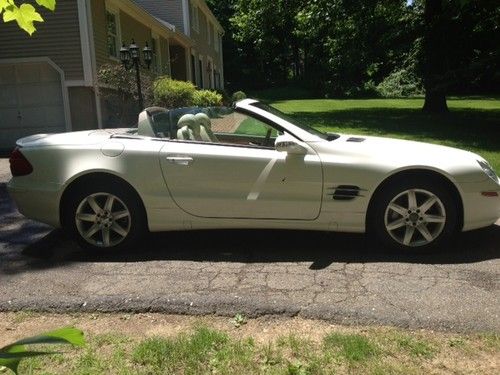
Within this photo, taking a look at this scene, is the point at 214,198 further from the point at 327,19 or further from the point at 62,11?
the point at 327,19

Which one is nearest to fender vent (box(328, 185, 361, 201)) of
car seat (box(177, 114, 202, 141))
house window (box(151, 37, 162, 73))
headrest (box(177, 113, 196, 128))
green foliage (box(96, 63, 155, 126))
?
car seat (box(177, 114, 202, 141))

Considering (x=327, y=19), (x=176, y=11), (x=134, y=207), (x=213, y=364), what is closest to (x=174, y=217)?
(x=134, y=207)

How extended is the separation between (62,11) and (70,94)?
7.07 feet

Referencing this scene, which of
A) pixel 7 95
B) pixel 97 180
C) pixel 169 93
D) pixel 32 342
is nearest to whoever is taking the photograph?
pixel 32 342

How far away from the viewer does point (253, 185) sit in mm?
4609

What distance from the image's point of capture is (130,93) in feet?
52.0

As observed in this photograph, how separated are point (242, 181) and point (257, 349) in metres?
1.86

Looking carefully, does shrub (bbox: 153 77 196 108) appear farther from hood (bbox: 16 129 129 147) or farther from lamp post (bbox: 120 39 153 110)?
hood (bbox: 16 129 129 147)

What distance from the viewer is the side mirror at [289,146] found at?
4516 millimetres

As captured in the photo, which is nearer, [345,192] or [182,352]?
[182,352]

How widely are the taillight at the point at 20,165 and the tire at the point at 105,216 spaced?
19.1 inches

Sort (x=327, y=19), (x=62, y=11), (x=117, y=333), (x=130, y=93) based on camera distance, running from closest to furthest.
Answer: (x=117, y=333)
(x=62, y=11)
(x=130, y=93)
(x=327, y=19)

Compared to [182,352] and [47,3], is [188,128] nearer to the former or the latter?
[182,352]

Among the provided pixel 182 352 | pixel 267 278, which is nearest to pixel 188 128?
pixel 267 278
